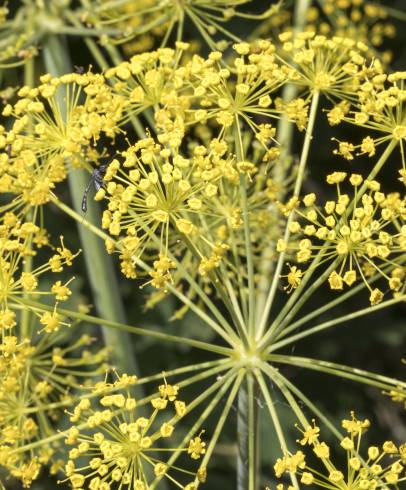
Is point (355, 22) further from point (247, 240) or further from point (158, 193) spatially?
point (158, 193)

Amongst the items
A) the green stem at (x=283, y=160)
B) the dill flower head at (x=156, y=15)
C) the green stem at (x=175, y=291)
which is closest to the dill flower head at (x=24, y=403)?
the green stem at (x=175, y=291)

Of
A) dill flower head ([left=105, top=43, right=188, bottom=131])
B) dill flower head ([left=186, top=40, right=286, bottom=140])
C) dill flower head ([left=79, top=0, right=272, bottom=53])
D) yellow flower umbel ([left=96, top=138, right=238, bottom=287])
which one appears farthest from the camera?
dill flower head ([left=79, top=0, right=272, bottom=53])

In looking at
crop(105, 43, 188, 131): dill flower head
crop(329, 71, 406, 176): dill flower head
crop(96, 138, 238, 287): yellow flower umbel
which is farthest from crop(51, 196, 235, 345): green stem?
crop(329, 71, 406, 176): dill flower head

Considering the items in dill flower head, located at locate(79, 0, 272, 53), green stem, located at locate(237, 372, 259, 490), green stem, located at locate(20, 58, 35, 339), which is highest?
dill flower head, located at locate(79, 0, 272, 53)

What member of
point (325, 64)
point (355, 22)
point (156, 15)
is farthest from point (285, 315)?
point (355, 22)

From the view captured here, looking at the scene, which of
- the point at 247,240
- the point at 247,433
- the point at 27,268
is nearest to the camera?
the point at 247,240

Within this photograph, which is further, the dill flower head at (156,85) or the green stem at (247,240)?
the dill flower head at (156,85)

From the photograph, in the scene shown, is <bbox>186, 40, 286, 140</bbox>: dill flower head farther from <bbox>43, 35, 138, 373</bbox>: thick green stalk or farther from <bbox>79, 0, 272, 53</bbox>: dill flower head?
<bbox>43, 35, 138, 373</bbox>: thick green stalk

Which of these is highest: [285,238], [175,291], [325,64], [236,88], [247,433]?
[325,64]

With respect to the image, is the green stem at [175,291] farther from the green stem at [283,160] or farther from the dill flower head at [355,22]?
the dill flower head at [355,22]
